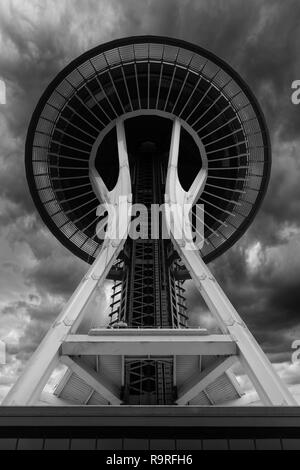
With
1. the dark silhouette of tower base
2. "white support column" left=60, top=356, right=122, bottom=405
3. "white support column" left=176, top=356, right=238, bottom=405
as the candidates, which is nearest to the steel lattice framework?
the dark silhouette of tower base

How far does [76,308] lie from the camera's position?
20109 mm

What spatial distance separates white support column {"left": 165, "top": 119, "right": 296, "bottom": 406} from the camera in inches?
640

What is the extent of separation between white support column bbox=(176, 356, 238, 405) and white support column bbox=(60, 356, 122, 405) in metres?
4.34

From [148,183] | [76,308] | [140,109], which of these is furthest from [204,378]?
[140,109]

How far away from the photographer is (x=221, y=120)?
36.8 m

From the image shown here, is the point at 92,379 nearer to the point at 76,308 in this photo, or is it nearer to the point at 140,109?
the point at 76,308

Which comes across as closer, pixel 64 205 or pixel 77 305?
pixel 77 305

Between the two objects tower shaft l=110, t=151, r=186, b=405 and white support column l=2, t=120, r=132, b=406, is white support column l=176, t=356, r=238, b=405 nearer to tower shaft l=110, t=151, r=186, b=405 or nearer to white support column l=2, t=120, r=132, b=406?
tower shaft l=110, t=151, r=186, b=405

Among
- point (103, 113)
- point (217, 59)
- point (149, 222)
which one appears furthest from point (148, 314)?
point (217, 59)

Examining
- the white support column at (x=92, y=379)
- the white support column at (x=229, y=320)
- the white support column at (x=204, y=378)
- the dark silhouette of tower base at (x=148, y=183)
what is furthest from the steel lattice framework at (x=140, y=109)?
the white support column at (x=204, y=378)
